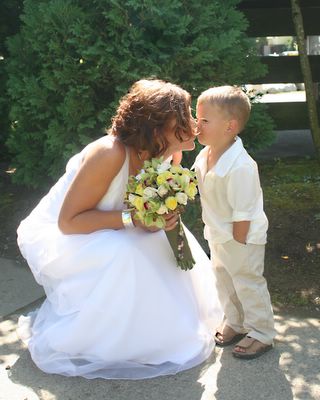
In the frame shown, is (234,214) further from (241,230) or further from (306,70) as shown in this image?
(306,70)

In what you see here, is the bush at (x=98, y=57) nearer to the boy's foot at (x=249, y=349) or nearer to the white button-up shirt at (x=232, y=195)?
the white button-up shirt at (x=232, y=195)

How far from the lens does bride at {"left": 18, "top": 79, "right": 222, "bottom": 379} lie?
287 cm

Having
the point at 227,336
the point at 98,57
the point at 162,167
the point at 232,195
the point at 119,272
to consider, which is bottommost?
the point at 227,336

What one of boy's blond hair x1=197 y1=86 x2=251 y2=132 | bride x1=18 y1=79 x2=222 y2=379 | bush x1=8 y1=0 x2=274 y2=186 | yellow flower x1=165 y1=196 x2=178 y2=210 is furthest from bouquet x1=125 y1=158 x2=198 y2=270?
bush x1=8 y1=0 x2=274 y2=186

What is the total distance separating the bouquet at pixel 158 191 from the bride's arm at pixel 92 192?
153mm

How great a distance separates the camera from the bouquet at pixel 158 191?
2682mm

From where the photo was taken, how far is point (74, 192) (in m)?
2.90

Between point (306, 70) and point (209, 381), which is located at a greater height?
point (306, 70)

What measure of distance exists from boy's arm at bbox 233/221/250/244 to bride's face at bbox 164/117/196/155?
1.69ft

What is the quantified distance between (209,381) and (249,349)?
332 millimetres

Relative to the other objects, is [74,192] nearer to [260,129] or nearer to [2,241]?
[2,241]

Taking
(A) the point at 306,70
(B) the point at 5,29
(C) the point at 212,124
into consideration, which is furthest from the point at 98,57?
(A) the point at 306,70

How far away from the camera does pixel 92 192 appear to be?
290 centimetres

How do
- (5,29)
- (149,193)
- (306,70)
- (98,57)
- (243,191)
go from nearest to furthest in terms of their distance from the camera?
(149,193) → (243,191) → (98,57) → (5,29) → (306,70)
